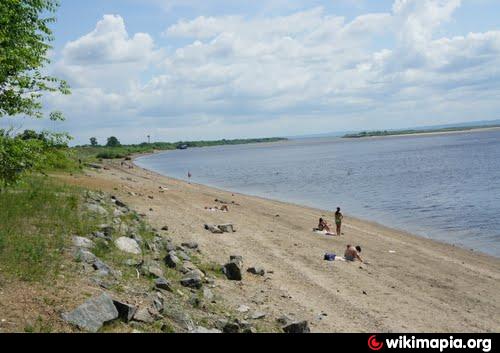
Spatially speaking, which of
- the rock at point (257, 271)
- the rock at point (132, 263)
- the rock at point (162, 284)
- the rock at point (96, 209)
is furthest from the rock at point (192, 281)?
the rock at point (96, 209)

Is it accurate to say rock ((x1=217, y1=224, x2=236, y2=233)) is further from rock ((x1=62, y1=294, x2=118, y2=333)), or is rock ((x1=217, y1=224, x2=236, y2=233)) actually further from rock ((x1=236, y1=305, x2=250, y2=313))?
rock ((x1=62, y1=294, x2=118, y2=333))

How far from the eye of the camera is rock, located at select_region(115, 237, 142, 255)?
45.2 feet

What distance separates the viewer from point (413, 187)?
51.5m

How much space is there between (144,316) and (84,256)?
304cm

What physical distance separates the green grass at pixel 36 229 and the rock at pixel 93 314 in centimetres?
154

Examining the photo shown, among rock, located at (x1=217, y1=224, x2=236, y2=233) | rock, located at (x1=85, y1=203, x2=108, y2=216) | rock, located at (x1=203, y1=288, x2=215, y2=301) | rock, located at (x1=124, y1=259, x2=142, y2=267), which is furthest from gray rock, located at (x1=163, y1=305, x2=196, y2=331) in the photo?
rock, located at (x1=217, y1=224, x2=236, y2=233)

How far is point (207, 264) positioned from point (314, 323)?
15.4 ft

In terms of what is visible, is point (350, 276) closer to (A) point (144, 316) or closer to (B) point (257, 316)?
(B) point (257, 316)

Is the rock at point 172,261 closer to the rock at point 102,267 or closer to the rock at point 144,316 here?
the rock at point 102,267

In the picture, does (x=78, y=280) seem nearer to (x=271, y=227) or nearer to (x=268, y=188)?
(x=271, y=227)
